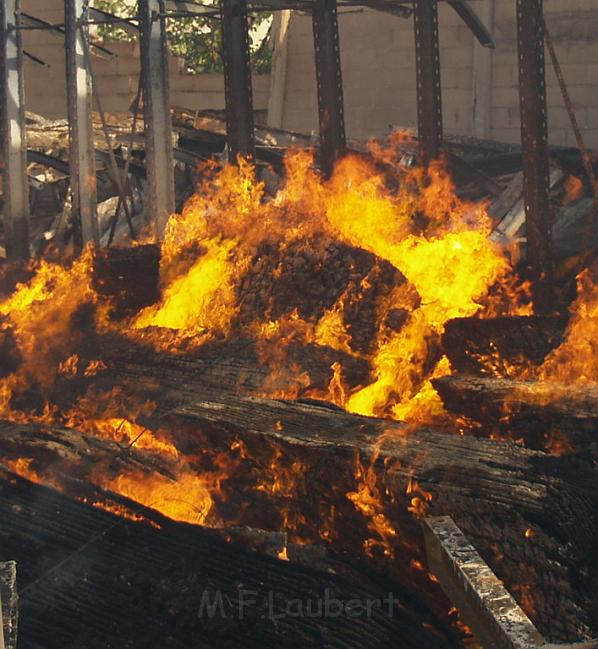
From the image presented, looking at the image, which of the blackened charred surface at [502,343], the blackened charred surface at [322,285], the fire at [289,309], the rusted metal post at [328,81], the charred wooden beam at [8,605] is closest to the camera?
the charred wooden beam at [8,605]

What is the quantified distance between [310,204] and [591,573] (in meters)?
5.84

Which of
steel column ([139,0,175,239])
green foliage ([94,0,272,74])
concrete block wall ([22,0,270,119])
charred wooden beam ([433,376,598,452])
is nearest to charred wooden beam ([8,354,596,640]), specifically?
charred wooden beam ([433,376,598,452])

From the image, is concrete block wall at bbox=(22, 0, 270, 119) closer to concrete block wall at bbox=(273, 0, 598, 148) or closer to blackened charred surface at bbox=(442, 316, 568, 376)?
concrete block wall at bbox=(273, 0, 598, 148)

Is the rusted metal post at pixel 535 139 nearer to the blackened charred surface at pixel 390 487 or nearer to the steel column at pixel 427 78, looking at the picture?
the steel column at pixel 427 78

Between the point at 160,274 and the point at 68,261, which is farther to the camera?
the point at 68,261

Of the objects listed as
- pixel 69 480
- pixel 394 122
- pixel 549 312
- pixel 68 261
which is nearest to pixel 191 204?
pixel 68 261

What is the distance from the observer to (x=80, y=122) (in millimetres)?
12117

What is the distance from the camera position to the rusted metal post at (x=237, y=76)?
35.0ft

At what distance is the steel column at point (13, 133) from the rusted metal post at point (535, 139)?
296 inches

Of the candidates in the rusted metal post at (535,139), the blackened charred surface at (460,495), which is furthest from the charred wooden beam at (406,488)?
the rusted metal post at (535,139)

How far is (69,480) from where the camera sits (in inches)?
228

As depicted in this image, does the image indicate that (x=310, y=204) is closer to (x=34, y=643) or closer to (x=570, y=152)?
(x=570, y=152)

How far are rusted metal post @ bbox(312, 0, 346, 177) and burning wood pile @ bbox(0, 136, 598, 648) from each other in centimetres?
25

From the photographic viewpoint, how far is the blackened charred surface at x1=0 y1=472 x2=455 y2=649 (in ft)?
14.1
